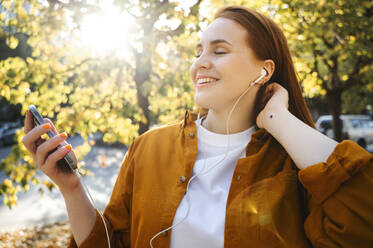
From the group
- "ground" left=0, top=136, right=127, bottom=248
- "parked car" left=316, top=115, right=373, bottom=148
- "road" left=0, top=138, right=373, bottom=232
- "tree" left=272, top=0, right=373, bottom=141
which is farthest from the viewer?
"parked car" left=316, top=115, right=373, bottom=148

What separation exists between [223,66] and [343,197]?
2.68 feet

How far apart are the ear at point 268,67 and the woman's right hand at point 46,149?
1.11m

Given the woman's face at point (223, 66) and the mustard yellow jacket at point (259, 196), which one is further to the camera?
the woman's face at point (223, 66)

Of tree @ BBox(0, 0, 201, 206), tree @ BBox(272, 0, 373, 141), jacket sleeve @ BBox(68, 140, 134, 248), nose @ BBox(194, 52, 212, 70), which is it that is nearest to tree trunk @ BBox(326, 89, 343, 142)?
tree @ BBox(272, 0, 373, 141)

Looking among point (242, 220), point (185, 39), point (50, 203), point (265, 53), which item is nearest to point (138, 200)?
point (242, 220)

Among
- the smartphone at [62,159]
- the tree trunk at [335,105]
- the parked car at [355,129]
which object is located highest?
the smartphone at [62,159]

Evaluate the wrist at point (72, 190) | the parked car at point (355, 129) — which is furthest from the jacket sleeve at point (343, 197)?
the parked car at point (355, 129)

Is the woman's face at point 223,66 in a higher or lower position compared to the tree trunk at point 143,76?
higher

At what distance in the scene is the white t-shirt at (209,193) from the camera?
4.60ft

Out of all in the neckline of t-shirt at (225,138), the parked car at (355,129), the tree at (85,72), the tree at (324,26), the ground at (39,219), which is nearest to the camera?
the neckline of t-shirt at (225,138)

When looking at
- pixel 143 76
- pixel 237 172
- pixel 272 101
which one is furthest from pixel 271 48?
pixel 143 76

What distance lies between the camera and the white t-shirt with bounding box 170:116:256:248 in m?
1.40

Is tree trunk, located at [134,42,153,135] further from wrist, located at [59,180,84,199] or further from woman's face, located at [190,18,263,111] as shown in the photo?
wrist, located at [59,180,84,199]

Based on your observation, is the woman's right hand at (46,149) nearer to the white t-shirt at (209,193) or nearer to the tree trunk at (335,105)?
the white t-shirt at (209,193)
